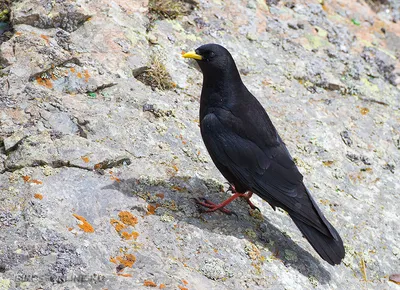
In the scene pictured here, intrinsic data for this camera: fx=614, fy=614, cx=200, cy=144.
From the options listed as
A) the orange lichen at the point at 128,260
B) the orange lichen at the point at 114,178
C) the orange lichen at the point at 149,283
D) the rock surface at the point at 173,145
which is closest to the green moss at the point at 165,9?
the rock surface at the point at 173,145

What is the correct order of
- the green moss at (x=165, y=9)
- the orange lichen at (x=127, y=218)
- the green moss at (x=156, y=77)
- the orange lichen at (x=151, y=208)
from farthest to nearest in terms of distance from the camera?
the green moss at (x=165, y=9) → the green moss at (x=156, y=77) → the orange lichen at (x=151, y=208) → the orange lichen at (x=127, y=218)

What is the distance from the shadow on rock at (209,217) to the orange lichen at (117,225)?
39cm

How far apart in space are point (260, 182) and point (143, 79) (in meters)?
1.80

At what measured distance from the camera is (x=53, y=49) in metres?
6.14

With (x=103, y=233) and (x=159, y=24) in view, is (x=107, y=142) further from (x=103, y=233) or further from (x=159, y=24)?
(x=159, y=24)

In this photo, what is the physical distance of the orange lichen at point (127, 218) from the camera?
480cm

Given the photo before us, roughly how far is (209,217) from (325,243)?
102cm

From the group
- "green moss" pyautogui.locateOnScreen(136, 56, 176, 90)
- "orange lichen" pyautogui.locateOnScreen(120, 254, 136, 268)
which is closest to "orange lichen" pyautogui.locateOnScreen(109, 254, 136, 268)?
"orange lichen" pyautogui.locateOnScreen(120, 254, 136, 268)

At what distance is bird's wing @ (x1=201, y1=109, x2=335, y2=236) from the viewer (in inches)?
212

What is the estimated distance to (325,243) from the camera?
5.25m

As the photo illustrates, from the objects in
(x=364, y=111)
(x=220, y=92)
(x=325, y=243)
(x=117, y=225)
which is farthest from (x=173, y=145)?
(x=364, y=111)

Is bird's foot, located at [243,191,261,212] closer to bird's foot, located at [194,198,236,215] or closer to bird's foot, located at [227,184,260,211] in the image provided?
bird's foot, located at [227,184,260,211]

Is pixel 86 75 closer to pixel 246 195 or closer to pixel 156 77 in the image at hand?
pixel 156 77

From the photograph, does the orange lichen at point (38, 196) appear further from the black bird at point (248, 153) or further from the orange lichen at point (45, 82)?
the orange lichen at point (45, 82)
